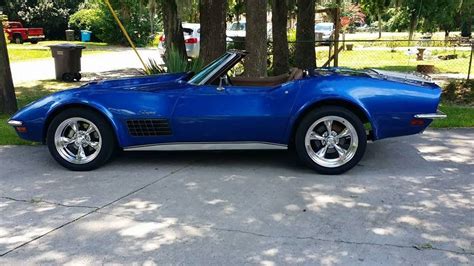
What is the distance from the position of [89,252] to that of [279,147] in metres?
2.52

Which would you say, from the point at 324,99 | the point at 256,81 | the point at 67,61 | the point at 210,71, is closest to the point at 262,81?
the point at 256,81

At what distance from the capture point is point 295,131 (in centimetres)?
549

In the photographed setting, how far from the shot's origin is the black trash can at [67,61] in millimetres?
15077

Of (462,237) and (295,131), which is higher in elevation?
(295,131)

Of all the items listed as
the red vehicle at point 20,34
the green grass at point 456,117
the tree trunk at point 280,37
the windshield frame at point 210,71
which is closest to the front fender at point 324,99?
the windshield frame at point 210,71

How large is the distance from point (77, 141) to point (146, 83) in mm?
1036

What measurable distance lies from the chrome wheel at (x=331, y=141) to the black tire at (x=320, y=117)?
0.03m

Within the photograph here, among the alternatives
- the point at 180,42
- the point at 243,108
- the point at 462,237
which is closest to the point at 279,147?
the point at 243,108

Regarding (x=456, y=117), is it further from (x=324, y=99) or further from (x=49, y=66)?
(x=49, y=66)

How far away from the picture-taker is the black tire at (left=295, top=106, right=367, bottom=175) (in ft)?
17.5

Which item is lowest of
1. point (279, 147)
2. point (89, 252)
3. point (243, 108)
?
point (89, 252)

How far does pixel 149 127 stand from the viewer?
5504 millimetres

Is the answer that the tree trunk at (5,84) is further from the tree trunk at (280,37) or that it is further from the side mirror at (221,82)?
the tree trunk at (280,37)

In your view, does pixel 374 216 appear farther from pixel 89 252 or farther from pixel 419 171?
pixel 89 252
